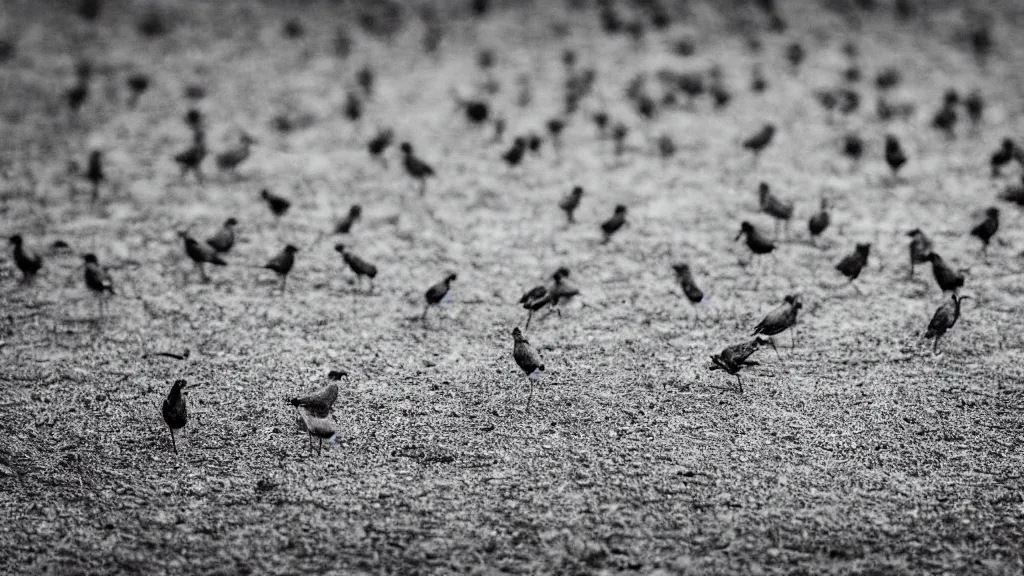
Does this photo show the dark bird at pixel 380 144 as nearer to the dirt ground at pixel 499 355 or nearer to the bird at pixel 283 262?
the dirt ground at pixel 499 355

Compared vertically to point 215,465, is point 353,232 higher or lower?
higher

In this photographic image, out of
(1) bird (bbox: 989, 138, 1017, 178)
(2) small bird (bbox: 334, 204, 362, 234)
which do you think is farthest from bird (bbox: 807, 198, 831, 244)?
(2) small bird (bbox: 334, 204, 362, 234)

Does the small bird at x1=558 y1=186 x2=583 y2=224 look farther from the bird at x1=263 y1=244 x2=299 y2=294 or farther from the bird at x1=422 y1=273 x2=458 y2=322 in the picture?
the bird at x1=263 y1=244 x2=299 y2=294

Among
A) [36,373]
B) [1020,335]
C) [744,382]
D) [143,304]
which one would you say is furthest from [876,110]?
[36,373]

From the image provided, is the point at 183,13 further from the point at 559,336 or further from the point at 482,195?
the point at 559,336

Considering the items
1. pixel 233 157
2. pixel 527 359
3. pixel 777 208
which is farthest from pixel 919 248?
pixel 233 157

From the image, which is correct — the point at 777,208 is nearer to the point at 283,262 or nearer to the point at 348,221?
the point at 348,221
